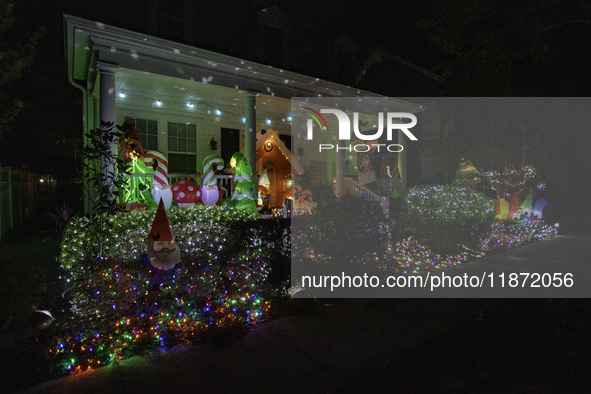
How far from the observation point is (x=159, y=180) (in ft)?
27.1

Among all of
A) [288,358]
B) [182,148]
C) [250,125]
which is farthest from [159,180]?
[288,358]

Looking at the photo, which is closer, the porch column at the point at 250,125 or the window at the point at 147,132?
the porch column at the point at 250,125

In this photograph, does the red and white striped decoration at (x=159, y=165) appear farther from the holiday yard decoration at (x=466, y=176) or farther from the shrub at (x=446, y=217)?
the holiday yard decoration at (x=466, y=176)

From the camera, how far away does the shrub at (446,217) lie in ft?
28.0

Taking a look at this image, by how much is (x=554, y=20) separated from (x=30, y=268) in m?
10.7

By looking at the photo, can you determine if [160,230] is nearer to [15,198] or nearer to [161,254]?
[161,254]

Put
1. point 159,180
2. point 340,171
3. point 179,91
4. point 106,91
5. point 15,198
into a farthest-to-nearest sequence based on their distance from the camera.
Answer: point 15,198
point 340,171
point 179,91
point 159,180
point 106,91

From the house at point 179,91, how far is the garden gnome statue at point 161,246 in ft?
12.6

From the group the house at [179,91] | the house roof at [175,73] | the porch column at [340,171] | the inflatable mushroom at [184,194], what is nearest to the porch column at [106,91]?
the house at [179,91]

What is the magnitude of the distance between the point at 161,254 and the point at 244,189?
13.2 ft

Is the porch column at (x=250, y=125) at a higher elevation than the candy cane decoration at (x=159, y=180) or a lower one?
higher

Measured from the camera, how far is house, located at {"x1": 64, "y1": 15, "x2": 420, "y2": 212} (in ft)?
23.5

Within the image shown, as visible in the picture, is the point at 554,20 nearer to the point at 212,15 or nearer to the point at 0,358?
the point at 212,15

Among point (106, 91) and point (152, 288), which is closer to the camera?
point (152, 288)
